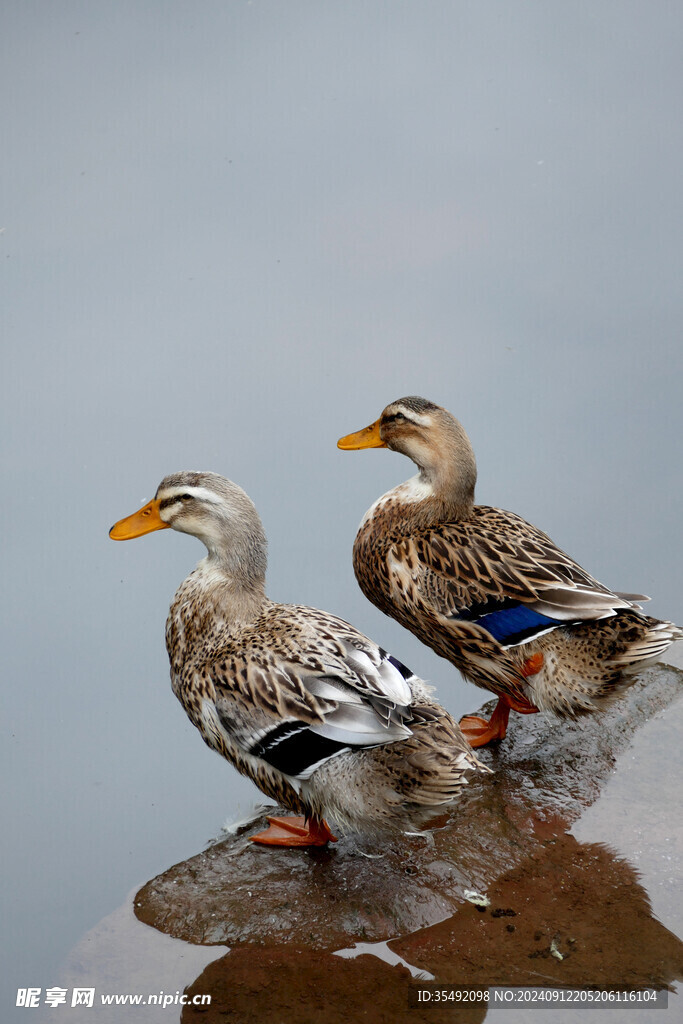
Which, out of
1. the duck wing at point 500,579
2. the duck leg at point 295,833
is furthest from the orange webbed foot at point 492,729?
the duck leg at point 295,833

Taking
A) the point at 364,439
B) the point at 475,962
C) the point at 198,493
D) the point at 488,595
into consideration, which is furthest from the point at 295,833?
the point at 364,439

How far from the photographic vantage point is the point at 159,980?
3.33 meters

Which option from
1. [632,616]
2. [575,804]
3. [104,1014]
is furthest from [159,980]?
[632,616]

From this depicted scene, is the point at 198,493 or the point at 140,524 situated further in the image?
the point at 140,524

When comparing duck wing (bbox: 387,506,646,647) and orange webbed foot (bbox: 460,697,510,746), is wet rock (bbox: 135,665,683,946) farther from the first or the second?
duck wing (bbox: 387,506,646,647)

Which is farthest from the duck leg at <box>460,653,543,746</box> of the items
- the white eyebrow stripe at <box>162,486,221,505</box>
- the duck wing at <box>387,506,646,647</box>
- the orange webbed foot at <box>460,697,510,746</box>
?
the white eyebrow stripe at <box>162,486,221,505</box>

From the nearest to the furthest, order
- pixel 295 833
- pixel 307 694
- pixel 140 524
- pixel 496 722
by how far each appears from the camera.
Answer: pixel 307 694
pixel 295 833
pixel 140 524
pixel 496 722

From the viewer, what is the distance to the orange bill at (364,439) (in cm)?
461

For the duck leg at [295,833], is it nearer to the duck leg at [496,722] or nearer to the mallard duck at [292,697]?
the mallard duck at [292,697]

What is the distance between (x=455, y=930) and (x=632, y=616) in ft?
4.43

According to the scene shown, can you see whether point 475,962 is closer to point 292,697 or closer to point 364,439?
point 292,697

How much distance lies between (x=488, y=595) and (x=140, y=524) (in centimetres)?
132

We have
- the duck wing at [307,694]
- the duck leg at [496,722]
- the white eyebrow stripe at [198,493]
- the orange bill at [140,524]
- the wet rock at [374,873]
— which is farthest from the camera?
the duck leg at [496,722]

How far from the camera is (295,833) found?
3.82 m
